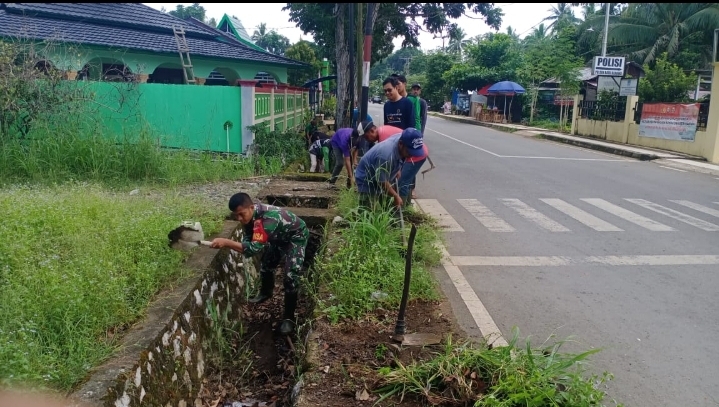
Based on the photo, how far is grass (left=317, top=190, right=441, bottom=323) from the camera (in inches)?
164

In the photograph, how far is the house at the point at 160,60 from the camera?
1007 centimetres

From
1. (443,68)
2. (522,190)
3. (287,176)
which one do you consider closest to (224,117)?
(287,176)

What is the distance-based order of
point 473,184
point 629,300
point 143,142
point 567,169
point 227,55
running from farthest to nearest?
point 227,55
point 567,169
point 473,184
point 143,142
point 629,300

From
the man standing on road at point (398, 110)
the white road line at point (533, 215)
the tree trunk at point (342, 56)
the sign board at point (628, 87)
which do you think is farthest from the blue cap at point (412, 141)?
the sign board at point (628, 87)

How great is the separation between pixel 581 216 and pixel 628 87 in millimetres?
14206

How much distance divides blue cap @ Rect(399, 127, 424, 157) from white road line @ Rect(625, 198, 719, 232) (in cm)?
466

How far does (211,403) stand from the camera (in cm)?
387

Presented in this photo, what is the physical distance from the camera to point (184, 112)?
33.1 feet

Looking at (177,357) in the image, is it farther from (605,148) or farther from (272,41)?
(272,41)

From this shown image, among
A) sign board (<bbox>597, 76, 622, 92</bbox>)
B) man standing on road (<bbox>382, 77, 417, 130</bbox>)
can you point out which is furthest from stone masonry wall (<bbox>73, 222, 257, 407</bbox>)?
sign board (<bbox>597, 76, 622, 92</bbox>)

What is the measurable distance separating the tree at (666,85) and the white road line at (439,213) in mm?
14268

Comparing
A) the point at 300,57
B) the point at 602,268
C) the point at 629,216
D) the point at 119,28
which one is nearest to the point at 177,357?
the point at 602,268

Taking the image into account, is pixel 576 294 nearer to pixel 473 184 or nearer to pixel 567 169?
pixel 473 184

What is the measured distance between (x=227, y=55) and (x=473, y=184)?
328 inches
